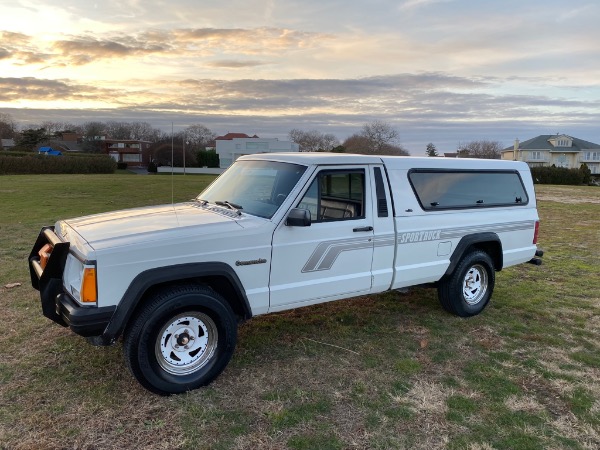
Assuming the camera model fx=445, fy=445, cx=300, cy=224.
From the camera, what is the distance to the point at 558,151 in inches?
3157

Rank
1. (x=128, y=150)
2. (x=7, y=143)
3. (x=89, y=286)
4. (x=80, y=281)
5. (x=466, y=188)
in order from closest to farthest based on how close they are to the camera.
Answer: (x=89, y=286), (x=80, y=281), (x=466, y=188), (x=7, y=143), (x=128, y=150)

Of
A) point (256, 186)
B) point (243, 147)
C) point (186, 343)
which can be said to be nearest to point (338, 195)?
point (256, 186)

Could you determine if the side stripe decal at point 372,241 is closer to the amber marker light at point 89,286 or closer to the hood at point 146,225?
the hood at point 146,225

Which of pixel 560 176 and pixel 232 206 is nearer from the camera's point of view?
pixel 232 206

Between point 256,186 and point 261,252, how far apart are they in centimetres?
97

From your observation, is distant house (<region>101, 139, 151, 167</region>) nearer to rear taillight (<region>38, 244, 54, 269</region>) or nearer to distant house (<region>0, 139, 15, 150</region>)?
distant house (<region>0, 139, 15, 150</region>)

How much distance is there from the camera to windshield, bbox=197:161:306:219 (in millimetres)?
4309

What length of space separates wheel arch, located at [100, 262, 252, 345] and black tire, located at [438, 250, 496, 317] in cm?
278

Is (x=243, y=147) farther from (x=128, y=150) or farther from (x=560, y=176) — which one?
(x=560, y=176)

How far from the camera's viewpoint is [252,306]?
401 centimetres

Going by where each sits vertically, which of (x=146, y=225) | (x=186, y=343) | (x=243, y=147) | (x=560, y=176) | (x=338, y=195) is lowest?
(x=186, y=343)

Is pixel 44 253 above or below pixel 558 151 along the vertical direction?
below

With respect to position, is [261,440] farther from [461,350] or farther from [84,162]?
[84,162]

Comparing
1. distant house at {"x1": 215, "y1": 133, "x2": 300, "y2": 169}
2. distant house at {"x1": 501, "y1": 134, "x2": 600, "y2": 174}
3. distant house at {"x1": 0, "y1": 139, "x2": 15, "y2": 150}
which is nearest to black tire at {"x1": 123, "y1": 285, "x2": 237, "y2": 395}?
distant house at {"x1": 215, "y1": 133, "x2": 300, "y2": 169}
